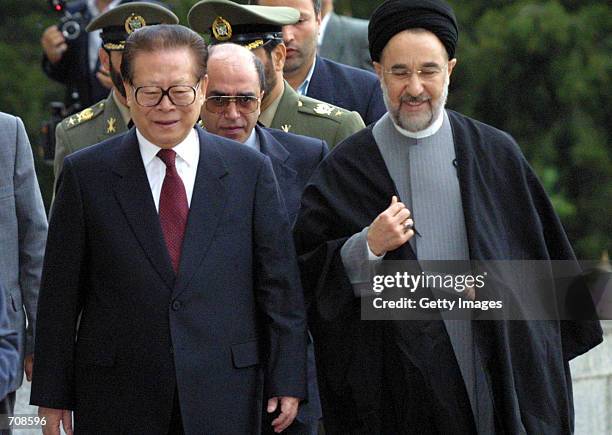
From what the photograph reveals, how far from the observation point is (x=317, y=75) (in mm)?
7961

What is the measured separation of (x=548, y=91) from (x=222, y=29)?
6639 millimetres

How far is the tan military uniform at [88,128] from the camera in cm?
742

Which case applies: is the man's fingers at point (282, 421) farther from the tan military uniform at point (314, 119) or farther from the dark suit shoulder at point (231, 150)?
the tan military uniform at point (314, 119)

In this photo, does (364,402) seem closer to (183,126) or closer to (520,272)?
(520,272)

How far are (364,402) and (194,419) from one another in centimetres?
58

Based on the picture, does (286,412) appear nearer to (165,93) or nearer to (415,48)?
(165,93)

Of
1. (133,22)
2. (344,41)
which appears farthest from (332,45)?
(133,22)

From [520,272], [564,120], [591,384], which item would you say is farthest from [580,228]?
[520,272]

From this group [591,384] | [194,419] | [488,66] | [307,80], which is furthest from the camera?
[488,66]

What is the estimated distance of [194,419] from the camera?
5973 mm

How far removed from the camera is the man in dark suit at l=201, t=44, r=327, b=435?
673cm

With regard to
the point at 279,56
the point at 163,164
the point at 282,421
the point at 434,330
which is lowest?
the point at 282,421

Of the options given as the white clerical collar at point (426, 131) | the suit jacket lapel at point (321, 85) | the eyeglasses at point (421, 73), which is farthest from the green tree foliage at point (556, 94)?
the eyeglasses at point (421, 73)

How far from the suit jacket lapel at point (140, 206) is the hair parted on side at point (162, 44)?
9.9 inches
